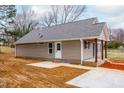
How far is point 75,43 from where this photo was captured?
14.0m

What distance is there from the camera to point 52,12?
35000mm

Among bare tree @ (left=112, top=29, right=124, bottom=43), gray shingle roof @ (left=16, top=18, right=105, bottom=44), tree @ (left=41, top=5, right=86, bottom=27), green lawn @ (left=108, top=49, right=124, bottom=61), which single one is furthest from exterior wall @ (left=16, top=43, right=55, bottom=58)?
bare tree @ (left=112, top=29, right=124, bottom=43)

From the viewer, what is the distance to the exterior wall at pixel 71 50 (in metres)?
13.8

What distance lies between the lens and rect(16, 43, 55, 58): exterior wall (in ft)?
54.7

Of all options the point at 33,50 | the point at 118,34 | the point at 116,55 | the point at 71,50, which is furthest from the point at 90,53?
the point at 118,34

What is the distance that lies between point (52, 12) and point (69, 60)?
74.8 feet

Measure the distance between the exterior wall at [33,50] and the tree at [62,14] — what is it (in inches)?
603

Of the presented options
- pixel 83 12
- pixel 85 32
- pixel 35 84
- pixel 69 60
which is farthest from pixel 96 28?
pixel 83 12

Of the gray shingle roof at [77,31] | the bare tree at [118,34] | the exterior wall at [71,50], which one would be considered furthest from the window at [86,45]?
the bare tree at [118,34]

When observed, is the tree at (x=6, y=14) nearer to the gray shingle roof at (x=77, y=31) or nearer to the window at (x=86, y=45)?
the gray shingle roof at (x=77, y=31)

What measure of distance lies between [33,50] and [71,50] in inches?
234

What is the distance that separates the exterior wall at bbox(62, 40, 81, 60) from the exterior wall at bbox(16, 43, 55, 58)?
66.3 inches

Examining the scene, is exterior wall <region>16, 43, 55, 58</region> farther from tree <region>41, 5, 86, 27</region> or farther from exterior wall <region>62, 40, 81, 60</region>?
tree <region>41, 5, 86, 27</region>

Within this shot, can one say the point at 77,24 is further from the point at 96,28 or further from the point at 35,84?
the point at 35,84
